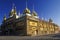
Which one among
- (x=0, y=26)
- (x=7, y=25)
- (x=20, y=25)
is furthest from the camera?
(x=0, y=26)

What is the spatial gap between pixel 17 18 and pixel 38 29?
20.2ft

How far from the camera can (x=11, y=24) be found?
34031mm

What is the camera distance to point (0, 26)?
141 ft

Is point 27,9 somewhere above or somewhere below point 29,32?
above

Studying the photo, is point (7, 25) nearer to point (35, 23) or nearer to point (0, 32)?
point (0, 32)

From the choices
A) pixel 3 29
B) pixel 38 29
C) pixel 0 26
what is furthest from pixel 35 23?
pixel 0 26


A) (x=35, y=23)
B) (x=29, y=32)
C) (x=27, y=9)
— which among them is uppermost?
(x=27, y=9)

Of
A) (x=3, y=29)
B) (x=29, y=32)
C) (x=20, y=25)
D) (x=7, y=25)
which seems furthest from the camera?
(x=3, y=29)

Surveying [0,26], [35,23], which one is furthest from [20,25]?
[0,26]

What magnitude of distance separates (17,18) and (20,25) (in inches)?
90.9

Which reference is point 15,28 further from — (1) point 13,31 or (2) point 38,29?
(2) point 38,29

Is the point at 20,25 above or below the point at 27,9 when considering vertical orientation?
below

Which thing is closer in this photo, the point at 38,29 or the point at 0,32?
the point at 38,29

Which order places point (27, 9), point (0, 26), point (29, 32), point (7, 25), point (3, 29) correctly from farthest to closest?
point (0, 26) → point (3, 29) → point (7, 25) → point (27, 9) → point (29, 32)
